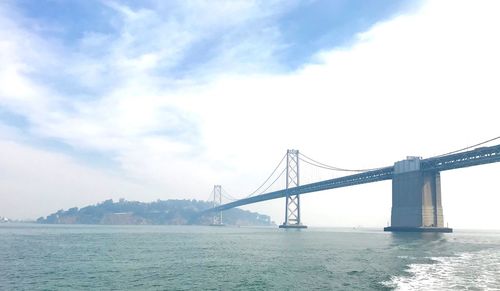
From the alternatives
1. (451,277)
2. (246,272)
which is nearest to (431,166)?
(451,277)

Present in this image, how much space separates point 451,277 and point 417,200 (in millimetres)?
56717

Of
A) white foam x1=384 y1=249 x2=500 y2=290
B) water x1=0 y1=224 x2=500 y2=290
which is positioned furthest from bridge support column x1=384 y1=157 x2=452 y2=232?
white foam x1=384 y1=249 x2=500 y2=290

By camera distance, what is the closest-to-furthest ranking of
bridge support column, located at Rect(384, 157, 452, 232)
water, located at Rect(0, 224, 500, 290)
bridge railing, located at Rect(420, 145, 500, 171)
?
water, located at Rect(0, 224, 500, 290), bridge railing, located at Rect(420, 145, 500, 171), bridge support column, located at Rect(384, 157, 452, 232)

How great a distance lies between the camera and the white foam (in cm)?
2136

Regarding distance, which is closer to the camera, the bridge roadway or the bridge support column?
the bridge roadway

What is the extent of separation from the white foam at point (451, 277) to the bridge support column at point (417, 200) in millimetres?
46453

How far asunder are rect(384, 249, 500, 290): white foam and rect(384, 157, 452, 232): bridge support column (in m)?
46.5

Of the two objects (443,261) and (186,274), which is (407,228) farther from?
(186,274)

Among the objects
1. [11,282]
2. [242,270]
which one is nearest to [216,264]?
[242,270]

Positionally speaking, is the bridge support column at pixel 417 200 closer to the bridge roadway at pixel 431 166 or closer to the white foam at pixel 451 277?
the bridge roadway at pixel 431 166

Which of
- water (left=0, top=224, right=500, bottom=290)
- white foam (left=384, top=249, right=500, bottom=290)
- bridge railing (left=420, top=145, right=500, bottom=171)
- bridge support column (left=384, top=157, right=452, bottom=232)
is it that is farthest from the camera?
bridge support column (left=384, top=157, right=452, bottom=232)

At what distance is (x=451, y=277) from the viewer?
2414 centimetres

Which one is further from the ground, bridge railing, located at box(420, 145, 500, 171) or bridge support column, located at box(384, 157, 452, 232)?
bridge railing, located at box(420, 145, 500, 171)

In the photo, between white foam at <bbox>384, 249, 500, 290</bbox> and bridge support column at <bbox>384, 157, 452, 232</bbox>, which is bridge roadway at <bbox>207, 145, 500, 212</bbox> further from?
white foam at <bbox>384, 249, 500, 290</bbox>
